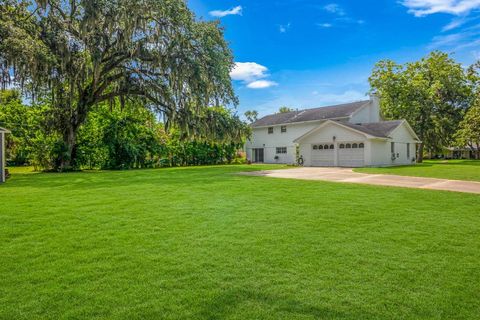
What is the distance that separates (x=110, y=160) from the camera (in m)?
22.7

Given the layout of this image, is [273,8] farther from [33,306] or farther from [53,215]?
[33,306]

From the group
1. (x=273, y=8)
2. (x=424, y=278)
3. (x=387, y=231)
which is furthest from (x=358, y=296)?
(x=273, y=8)

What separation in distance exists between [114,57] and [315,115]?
17.9m

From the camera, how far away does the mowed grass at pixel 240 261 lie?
2.68 meters

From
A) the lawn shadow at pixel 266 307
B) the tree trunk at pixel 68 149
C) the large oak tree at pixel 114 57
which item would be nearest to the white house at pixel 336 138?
the large oak tree at pixel 114 57

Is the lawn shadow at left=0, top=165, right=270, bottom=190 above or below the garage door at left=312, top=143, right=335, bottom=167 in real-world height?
below

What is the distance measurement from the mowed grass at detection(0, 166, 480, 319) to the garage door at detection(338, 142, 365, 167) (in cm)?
1604

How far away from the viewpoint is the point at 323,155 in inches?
958

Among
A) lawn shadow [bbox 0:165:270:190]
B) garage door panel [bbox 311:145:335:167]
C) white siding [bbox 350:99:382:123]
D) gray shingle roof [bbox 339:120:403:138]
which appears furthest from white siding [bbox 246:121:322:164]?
lawn shadow [bbox 0:165:270:190]

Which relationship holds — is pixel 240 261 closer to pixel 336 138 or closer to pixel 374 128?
pixel 336 138

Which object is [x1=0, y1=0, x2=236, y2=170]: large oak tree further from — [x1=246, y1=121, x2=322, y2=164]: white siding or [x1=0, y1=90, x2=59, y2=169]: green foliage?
[x1=246, y1=121, x2=322, y2=164]: white siding

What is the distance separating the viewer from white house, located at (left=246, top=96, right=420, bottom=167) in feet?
73.8

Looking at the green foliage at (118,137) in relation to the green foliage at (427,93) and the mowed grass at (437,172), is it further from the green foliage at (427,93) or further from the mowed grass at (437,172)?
the green foliage at (427,93)

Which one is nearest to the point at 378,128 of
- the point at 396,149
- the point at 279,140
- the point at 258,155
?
the point at 396,149
